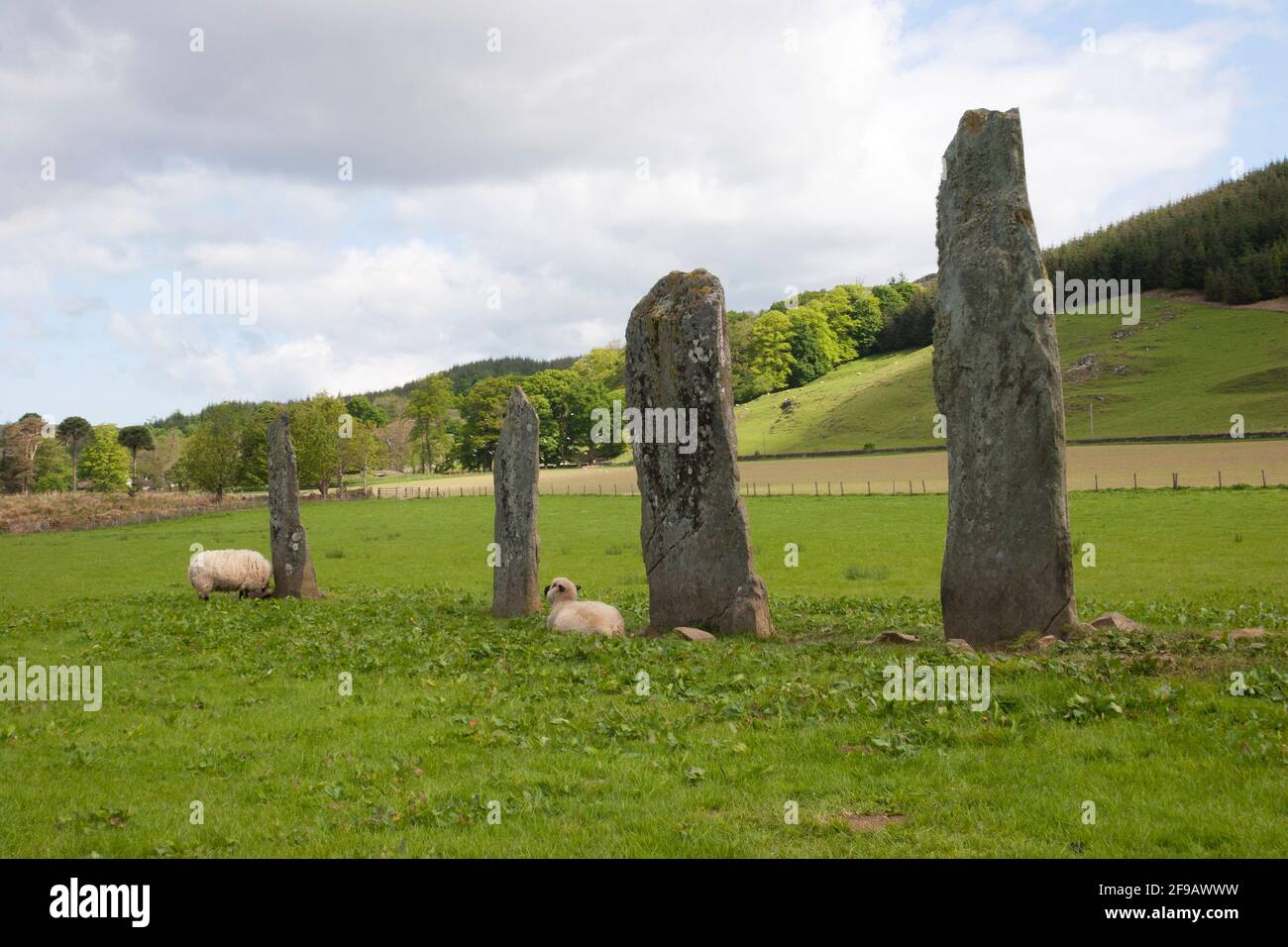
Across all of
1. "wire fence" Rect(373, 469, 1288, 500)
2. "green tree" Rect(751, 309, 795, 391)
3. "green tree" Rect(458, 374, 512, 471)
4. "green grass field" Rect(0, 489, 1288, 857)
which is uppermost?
"green tree" Rect(751, 309, 795, 391)

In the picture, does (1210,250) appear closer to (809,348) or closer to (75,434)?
(809,348)

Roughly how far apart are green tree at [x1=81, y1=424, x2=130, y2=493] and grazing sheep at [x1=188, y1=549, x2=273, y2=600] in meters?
115

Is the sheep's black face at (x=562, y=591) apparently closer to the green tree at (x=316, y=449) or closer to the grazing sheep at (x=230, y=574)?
the grazing sheep at (x=230, y=574)

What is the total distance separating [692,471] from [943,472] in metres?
65.3

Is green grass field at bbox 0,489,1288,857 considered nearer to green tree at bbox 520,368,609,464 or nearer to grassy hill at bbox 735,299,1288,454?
grassy hill at bbox 735,299,1288,454

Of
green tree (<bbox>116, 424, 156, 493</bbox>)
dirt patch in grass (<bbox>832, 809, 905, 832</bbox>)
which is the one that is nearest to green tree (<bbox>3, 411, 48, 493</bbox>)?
green tree (<bbox>116, 424, 156, 493</bbox>)

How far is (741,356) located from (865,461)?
280ft

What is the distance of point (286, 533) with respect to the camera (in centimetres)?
2664

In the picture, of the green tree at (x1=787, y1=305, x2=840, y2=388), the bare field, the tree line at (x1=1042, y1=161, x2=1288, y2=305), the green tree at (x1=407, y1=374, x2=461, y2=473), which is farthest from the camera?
the green tree at (x1=787, y1=305, x2=840, y2=388)

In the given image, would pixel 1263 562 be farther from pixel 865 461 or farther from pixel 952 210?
pixel 865 461

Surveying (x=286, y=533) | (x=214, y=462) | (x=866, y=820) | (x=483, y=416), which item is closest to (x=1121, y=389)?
(x=483, y=416)

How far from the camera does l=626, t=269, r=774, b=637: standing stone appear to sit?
1775cm

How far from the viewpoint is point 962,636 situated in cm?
1543
